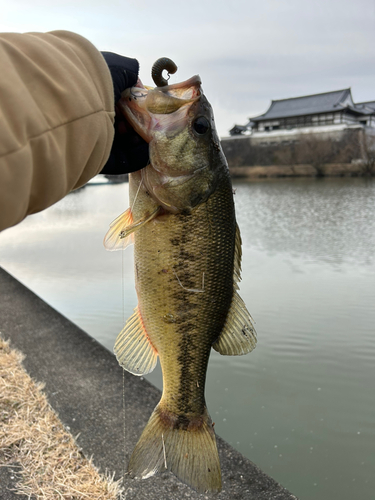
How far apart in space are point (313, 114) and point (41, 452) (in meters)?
42.8

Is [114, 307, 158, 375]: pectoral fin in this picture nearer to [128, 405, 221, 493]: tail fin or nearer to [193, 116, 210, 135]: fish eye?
[128, 405, 221, 493]: tail fin

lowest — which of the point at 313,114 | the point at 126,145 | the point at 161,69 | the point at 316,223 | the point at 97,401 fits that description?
the point at 313,114

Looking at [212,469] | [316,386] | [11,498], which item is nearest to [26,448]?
[11,498]

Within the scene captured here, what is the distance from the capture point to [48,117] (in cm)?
103

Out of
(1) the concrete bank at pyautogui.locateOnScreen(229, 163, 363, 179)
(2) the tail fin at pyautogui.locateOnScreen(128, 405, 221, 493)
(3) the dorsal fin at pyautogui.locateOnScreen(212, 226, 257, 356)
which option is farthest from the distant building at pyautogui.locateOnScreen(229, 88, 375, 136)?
(2) the tail fin at pyautogui.locateOnScreen(128, 405, 221, 493)

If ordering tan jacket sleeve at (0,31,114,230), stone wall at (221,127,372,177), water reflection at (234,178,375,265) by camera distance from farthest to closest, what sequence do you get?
1. stone wall at (221,127,372,177)
2. water reflection at (234,178,375,265)
3. tan jacket sleeve at (0,31,114,230)

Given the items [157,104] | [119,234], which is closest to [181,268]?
[119,234]

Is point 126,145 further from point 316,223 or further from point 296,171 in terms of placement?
point 296,171

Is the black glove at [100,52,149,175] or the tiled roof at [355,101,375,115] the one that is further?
the tiled roof at [355,101,375,115]

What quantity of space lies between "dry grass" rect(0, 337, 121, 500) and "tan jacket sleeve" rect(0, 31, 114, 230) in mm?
1915

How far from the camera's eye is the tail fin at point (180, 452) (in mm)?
1684

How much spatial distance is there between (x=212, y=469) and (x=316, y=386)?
3.20m

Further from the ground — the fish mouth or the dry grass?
the fish mouth

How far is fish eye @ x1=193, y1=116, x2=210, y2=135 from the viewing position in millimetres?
1525
